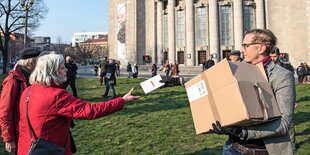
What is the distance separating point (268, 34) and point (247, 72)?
0.48 metres

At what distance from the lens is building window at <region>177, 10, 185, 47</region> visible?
4862 cm

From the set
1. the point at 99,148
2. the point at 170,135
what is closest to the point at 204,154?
the point at 170,135

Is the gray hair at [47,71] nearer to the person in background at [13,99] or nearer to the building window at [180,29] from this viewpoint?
the person in background at [13,99]

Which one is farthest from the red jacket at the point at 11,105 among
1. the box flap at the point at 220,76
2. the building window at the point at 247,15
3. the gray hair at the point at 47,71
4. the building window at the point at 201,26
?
the building window at the point at 247,15

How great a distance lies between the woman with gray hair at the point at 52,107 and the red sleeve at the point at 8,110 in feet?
2.67

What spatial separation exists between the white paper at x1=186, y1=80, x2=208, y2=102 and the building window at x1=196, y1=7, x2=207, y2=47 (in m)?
44.5

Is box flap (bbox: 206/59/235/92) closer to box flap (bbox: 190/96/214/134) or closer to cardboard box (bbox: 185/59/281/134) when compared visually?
cardboard box (bbox: 185/59/281/134)

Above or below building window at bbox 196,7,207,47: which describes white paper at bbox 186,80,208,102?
below

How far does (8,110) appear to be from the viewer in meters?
3.79

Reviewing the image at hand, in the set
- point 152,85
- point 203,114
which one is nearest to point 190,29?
point 152,85

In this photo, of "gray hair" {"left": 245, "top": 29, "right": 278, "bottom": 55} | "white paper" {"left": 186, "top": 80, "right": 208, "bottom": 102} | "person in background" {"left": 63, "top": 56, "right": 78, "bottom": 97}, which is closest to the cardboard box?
"white paper" {"left": 186, "top": 80, "right": 208, "bottom": 102}

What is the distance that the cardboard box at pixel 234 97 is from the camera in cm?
236

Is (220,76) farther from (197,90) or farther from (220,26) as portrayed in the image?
(220,26)

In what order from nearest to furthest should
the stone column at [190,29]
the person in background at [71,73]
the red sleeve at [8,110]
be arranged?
the red sleeve at [8,110] < the person in background at [71,73] < the stone column at [190,29]
